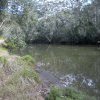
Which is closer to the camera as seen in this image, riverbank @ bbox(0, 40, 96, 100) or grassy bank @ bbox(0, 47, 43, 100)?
grassy bank @ bbox(0, 47, 43, 100)

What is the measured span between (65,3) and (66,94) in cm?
5181

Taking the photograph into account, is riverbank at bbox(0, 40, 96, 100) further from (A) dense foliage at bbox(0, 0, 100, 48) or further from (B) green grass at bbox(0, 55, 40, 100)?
(A) dense foliage at bbox(0, 0, 100, 48)

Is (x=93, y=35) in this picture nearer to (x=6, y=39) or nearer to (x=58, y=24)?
(x=58, y=24)

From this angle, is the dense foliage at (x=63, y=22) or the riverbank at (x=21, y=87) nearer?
the riverbank at (x=21, y=87)

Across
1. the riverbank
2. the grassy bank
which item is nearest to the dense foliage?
the grassy bank

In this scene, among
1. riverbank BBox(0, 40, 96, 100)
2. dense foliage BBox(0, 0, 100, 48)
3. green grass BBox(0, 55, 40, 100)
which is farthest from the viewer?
dense foliage BBox(0, 0, 100, 48)

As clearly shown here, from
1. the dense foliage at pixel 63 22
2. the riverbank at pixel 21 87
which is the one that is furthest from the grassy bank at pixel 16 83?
the dense foliage at pixel 63 22

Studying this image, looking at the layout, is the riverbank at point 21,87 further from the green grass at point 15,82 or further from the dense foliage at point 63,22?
the dense foliage at point 63,22

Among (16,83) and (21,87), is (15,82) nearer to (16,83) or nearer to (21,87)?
(16,83)

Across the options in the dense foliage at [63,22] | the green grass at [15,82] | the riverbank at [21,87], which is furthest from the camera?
the dense foliage at [63,22]

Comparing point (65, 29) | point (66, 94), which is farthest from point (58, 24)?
point (66, 94)

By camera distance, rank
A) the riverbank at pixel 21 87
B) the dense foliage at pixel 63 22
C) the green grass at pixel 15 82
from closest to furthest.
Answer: the green grass at pixel 15 82 → the riverbank at pixel 21 87 → the dense foliage at pixel 63 22

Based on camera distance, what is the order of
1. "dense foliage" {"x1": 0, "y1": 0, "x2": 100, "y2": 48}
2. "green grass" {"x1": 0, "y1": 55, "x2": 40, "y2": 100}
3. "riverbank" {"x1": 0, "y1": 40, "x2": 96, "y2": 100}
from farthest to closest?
1. "dense foliage" {"x1": 0, "y1": 0, "x2": 100, "y2": 48}
2. "riverbank" {"x1": 0, "y1": 40, "x2": 96, "y2": 100}
3. "green grass" {"x1": 0, "y1": 55, "x2": 40, "y2": 100}

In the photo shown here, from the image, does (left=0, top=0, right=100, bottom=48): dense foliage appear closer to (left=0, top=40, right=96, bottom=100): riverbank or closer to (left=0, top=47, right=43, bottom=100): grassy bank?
(left=0, top=47, right=43, bottom=100): grassy bank
